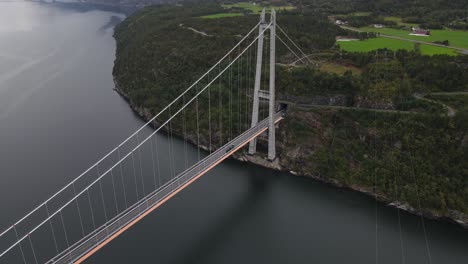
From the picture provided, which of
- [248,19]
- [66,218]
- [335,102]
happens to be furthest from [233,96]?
[248,19]

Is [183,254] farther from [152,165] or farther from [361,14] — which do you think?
[361,14]

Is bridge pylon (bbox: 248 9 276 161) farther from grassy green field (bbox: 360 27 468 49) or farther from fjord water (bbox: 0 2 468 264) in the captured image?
grassy green field (bbox: 360 27 468 49)

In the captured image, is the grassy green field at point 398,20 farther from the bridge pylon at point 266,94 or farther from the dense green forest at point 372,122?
the bridge pylon at point 266,94

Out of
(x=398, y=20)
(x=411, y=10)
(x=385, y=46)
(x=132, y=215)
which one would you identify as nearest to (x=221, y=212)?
(x=132, y=215)

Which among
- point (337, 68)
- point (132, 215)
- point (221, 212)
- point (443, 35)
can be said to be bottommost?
point (221, 212)

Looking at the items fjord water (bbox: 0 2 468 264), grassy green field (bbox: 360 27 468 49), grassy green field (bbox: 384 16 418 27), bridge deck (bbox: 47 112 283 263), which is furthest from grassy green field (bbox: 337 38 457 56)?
bridge deck (bbox: 47 112 283 263)

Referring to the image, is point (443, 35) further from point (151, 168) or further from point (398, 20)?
point (151, 168)

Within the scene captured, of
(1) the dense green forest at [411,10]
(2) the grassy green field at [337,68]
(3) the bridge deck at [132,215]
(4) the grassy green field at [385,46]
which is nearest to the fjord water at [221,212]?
(3) the bridge deck at [132,215]
